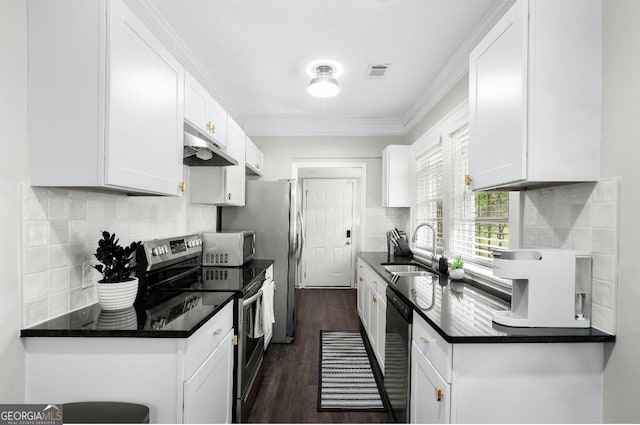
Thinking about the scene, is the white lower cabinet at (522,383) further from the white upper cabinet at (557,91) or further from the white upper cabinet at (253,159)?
the white upper cabinet at (253,159)

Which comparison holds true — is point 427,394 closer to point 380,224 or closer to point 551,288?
point 551,288

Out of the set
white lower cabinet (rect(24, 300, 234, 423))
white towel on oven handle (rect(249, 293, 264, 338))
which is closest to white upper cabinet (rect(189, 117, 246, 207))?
white towel on oven handle (rect(249, 293, 264, 338))

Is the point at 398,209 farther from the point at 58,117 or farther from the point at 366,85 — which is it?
the point at 58,117

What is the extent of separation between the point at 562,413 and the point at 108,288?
1949 millimetres

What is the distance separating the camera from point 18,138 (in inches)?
46.9

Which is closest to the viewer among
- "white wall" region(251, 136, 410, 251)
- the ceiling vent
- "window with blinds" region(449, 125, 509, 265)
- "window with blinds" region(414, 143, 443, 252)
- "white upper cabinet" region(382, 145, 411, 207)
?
"window with blinds" region(449, 125, 509, 265)

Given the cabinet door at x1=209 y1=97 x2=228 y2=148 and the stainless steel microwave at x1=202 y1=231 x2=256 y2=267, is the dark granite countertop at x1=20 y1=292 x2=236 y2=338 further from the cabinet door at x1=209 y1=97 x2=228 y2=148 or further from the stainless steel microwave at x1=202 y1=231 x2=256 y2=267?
the cabinet door at x1=209 y1=97 x2=228 y2=148

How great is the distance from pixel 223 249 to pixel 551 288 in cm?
235

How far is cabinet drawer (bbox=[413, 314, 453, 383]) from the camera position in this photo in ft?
4.04

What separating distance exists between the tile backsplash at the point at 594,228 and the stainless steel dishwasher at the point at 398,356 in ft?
2.58

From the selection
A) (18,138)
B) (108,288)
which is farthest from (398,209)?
(18,138)

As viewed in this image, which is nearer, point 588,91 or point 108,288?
point 588,91

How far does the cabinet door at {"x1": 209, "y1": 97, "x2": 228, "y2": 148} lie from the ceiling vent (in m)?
1.33

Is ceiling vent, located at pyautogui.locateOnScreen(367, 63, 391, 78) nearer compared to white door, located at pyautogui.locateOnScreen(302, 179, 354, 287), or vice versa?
ceiling vent, located at pyautogui.locateOnScreen(367, 63, 391, 78)
